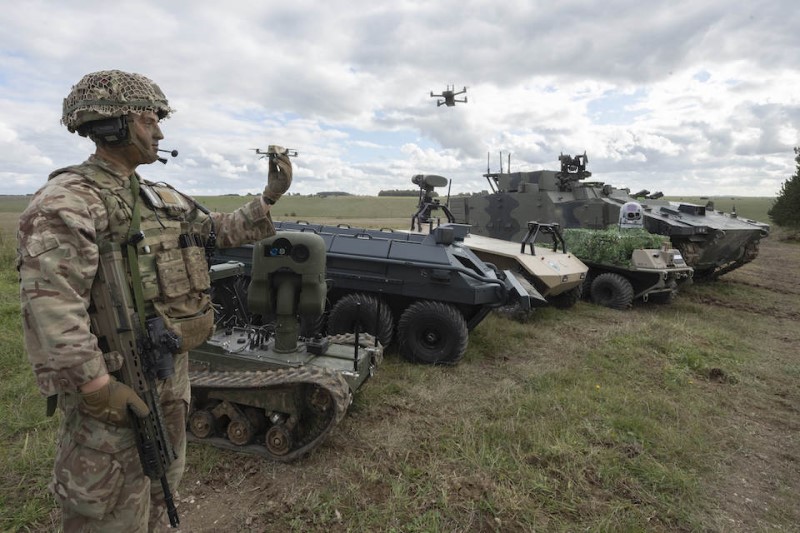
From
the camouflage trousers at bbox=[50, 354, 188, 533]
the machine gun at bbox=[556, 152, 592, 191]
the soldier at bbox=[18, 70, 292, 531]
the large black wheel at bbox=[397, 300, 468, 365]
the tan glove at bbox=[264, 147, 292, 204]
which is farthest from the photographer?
the machine gun at bbox=[556, 152, 592, 191]

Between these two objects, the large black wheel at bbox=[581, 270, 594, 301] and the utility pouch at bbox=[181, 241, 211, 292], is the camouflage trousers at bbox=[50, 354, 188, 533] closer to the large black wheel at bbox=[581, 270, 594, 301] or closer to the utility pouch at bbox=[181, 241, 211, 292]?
the utility pouch at bbox=[181, 241, 211, 292]

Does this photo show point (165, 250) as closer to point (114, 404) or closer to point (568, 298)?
point (114, 404)

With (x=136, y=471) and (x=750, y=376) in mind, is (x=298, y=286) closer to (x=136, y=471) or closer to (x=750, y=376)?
(x=136, y=471)

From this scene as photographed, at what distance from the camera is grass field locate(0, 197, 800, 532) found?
125 inches

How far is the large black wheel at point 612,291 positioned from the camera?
970 centimetres

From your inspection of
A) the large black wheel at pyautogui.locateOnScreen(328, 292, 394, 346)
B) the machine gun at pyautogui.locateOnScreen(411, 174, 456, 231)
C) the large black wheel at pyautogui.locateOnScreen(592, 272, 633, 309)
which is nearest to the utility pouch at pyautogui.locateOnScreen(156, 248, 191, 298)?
the large black wheel at pyautogui.locateOnScreen(328, 292, 394, 346)

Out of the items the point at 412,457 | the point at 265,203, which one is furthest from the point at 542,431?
the point at 265,203

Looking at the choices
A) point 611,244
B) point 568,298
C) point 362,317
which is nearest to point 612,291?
point 611,244

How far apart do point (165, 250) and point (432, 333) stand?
4.21m

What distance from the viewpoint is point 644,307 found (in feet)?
33.0

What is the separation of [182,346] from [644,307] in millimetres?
9858

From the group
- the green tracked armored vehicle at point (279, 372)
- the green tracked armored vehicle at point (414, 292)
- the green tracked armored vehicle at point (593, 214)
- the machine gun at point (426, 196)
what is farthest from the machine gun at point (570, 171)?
the green tracked armored vehicle at point (279, 372)

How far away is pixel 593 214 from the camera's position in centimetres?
1233

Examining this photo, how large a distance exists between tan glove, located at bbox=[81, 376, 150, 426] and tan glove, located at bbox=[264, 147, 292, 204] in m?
1.18
